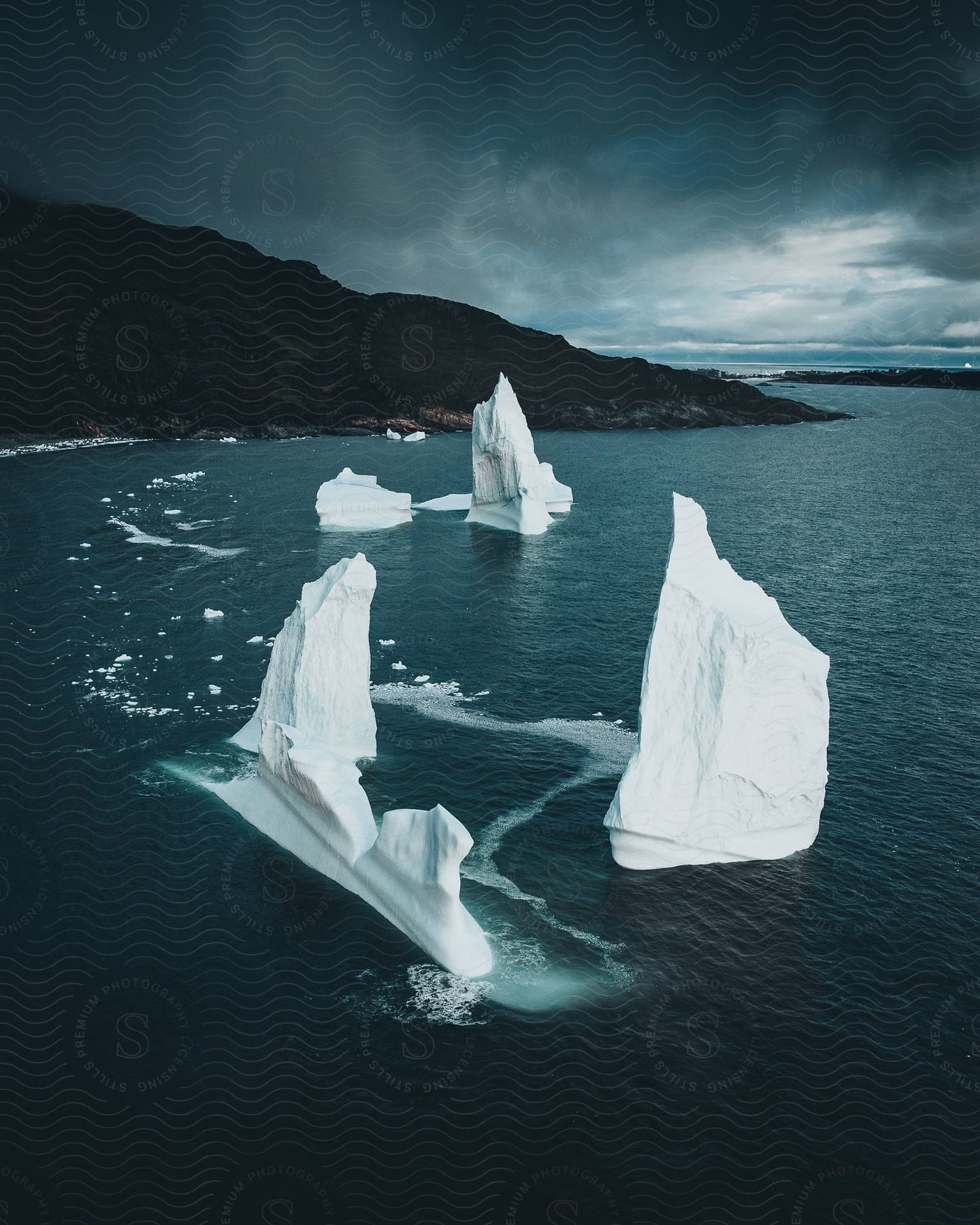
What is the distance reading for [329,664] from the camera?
37188 millimetres

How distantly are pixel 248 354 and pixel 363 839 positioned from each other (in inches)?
6084

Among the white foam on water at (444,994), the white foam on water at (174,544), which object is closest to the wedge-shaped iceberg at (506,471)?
the white foam on water at (174,544)

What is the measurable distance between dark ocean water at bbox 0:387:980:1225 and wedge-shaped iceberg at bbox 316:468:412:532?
95.0ft

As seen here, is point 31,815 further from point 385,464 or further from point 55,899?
point 385,464

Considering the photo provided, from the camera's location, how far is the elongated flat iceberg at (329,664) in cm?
3675

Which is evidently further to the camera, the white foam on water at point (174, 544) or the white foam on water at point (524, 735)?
the white foam on water at point (174, 544)

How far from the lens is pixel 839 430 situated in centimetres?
17775

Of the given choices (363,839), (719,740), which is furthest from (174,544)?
(719,740)

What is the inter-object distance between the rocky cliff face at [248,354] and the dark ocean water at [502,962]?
102 m

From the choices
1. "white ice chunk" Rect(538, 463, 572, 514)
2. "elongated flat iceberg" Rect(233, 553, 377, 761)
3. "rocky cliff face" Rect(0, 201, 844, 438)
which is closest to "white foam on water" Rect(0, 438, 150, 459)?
"rocky cliff face" Rect(0, 201, 844, 438)

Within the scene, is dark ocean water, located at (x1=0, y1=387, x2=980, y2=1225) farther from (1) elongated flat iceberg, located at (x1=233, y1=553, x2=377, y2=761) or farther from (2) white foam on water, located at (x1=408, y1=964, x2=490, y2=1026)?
(1) elongated flat iceberg, located at (x1=233, y1=553, x2=377, y2=761)

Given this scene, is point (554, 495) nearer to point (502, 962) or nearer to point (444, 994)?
point (502, 962)

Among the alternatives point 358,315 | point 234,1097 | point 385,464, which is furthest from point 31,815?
point 358,315

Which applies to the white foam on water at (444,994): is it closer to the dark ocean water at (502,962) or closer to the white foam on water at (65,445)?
the dark ocean water at (502,962)
